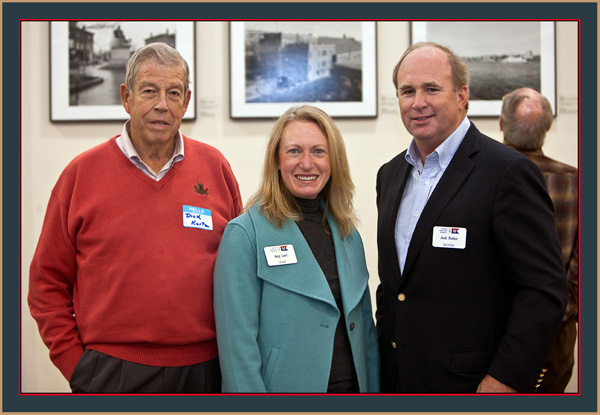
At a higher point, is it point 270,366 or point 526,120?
point 526,120

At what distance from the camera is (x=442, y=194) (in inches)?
73.8

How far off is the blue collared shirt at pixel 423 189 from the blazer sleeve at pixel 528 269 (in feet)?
0.89

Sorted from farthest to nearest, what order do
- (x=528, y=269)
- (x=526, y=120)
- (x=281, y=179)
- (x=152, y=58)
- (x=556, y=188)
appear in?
(x=526, y=120) < (x=556, y=188) < (x=281, y=179) < (x=152, y=58) < (x=528, y=269)

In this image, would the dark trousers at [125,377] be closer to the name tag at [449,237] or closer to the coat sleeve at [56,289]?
the coat sleeve at [56,289]

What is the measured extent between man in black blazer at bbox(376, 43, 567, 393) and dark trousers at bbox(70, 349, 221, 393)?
2.75ft

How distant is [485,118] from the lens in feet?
11.9

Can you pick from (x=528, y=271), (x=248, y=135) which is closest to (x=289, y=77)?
(x=248, y=135)

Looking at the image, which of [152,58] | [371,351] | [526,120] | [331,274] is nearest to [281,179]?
[331,274]

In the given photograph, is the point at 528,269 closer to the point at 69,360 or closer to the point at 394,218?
the point at 394,218

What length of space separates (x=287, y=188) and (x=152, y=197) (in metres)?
0.56

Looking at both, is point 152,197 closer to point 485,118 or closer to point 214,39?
point 214,39

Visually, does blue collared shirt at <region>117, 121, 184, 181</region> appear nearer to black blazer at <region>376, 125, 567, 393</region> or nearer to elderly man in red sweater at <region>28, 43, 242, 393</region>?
elderly man in red sweater at <region>28, 43, 242, 393</region>

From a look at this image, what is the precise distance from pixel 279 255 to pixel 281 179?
1.22 ft

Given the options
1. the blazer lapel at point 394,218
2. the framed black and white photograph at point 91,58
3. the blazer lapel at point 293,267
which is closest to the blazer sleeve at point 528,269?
the blazer lapel at point 394,218
